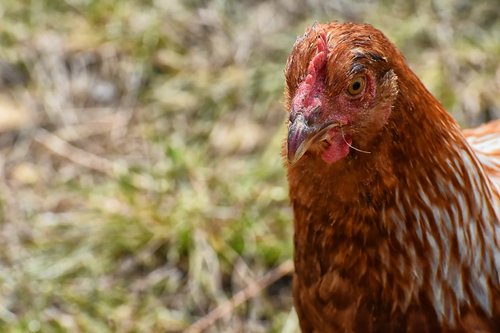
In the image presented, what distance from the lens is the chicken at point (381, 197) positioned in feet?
6.58

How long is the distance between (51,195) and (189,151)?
676 mm

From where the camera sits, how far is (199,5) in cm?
487

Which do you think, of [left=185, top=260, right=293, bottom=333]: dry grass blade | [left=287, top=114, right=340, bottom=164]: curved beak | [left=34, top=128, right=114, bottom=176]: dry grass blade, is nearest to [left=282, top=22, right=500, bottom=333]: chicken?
[left=287, top=114, right=340, bottom=164]: curved beak

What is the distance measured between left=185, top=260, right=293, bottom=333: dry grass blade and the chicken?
1.06 meters

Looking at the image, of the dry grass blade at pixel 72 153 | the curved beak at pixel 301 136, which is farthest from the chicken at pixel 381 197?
the dry grass blade at pixel 72 153

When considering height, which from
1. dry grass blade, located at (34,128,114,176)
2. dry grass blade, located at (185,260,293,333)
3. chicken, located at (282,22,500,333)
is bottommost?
dry grass blade, located at (185,260,293,333)

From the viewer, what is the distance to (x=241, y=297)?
3.49 meters

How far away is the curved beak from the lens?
1946 mm

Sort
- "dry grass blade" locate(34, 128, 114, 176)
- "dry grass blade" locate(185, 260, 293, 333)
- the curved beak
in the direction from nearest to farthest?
the curved beak, "dry grass blade" locate(185, 260, 293, 333), "dry grass blade" locate(34, 128, 114, 176)

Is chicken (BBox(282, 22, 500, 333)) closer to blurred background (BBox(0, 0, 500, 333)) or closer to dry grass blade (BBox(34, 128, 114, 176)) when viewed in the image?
blurred background (BBox(0, 0, 500, 333))

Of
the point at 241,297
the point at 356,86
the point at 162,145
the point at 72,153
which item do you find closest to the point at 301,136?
the point at 356,86

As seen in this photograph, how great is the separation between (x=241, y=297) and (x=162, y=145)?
39.2 inches

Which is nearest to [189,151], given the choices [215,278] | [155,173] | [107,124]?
[155,173]

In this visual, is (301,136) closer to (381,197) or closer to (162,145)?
(381,197)
